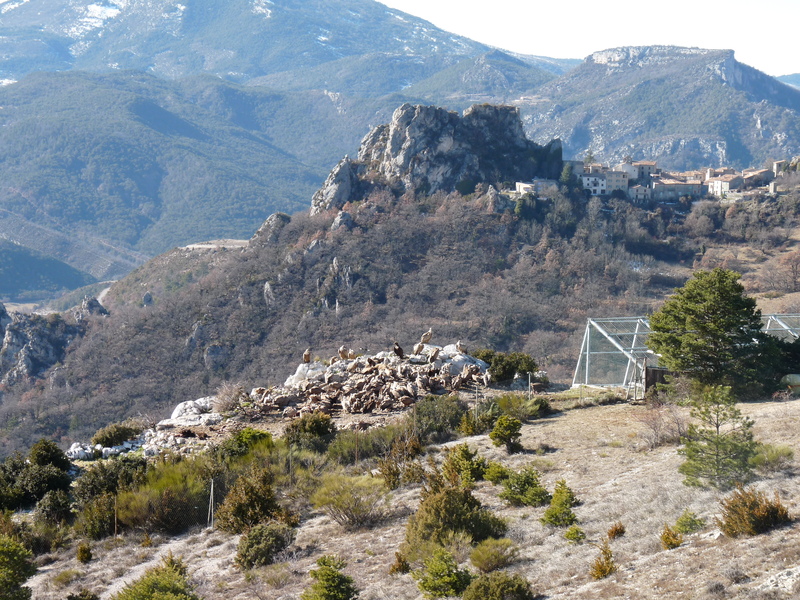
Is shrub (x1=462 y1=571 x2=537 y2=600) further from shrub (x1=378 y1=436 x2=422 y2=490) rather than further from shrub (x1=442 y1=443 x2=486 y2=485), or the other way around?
shrub (x1=378 y1=436 x2=422 y2=490)

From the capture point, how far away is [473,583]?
962 cm

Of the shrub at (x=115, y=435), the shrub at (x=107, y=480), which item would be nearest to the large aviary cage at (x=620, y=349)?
the shrub at (x=107, y=480)

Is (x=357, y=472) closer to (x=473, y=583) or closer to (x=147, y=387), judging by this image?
(x=473, y=583)

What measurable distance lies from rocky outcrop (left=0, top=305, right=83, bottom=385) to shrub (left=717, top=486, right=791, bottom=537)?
79.1 metres

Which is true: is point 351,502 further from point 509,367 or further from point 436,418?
point 509,367

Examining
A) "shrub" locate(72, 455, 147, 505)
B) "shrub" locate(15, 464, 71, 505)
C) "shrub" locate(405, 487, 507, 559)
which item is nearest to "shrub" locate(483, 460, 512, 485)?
"shrub" locate(405, 487, 507, 559)

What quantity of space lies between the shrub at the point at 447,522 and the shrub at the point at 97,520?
6435 millimetres

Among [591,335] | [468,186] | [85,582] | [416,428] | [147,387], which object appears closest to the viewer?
[85,582]

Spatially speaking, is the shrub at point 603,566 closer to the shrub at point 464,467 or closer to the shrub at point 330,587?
the shrub at point 330,587

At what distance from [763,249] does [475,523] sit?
78933mm

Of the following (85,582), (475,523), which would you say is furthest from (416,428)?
(85,582)

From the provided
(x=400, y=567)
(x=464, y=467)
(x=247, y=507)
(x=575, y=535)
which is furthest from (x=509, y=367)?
(x=400, y=567)

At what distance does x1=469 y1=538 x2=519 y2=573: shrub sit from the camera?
1069 cm

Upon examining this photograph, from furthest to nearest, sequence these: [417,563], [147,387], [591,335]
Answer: [147,387] → [591,335] → [417,563]
